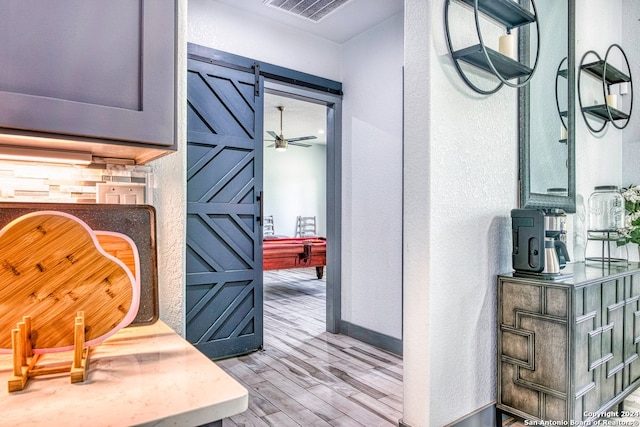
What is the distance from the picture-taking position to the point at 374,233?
11.7ft

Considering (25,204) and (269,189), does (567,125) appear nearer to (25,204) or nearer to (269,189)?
(25,204)

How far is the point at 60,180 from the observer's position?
106 centimetres

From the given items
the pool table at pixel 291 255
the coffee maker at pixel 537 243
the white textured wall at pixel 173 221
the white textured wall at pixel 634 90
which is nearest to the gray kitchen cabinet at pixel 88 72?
the white textured wall at pixel 173 221

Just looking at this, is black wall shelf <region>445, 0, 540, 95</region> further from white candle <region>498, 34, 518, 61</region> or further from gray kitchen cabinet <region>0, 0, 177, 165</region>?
gray kitchen cabinet <region>0, 0, 177, 165</region>

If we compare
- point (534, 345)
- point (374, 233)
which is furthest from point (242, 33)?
point (534, 345)

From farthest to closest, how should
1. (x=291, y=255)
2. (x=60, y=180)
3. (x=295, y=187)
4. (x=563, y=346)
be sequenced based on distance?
(x=295, y=187)
(x=291, y=255)
(x=563, y=346)
(x=60, y=180)

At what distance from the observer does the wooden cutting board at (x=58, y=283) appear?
0.84 metres

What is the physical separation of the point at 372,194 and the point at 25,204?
284cm

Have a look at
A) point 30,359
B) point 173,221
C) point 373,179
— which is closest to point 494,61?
point 373,179

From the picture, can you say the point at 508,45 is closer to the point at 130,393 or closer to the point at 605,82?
the point at 605,82

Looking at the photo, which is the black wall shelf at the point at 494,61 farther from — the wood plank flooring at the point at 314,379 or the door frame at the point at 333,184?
the wood plank flooring at the point at 314,379

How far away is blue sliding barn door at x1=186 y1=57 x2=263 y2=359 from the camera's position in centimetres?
304

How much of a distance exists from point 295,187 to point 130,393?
925cm

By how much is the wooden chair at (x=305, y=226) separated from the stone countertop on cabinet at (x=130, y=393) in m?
8.73
